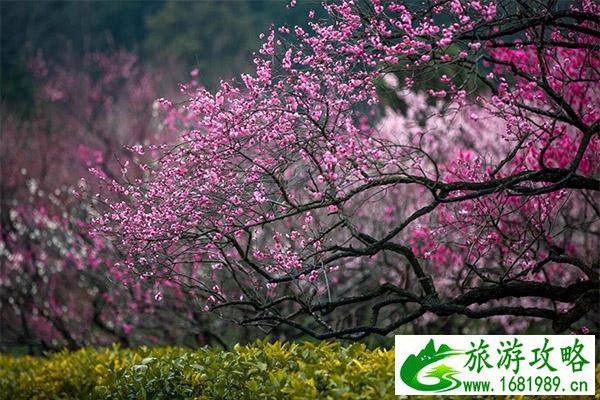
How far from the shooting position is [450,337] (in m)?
5.64

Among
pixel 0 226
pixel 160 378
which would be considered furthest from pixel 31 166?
pixel 160 378

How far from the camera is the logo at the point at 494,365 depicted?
5.43 metres

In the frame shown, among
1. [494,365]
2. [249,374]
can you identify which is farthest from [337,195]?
[494,365]

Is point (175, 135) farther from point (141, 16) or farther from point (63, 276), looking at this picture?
point (141, 16)

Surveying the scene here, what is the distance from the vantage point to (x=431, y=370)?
18.0ft

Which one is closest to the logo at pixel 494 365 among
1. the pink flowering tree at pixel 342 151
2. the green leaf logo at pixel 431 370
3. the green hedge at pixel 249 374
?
the green leaf logo at pixel 431 370

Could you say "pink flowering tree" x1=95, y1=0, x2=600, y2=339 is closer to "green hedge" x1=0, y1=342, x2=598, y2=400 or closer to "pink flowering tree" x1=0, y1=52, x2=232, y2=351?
"green hedge" x1=0, y1=342, x2=598, y2=400

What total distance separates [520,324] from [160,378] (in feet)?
24.3

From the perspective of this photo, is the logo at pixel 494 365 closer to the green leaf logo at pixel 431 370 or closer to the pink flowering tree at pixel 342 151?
the green leaf logo at pixel 431 370

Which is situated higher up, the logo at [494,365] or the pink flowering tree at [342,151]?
the pink flowering tree at [342,151]

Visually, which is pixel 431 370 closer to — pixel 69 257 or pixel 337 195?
pixel 337 195

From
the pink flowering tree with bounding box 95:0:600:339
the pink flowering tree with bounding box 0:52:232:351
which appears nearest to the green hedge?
the pink flowering tree with bounding box 95:0:600:339

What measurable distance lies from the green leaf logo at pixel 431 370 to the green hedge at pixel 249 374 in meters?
0.11

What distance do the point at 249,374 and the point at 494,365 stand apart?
1640 mm
